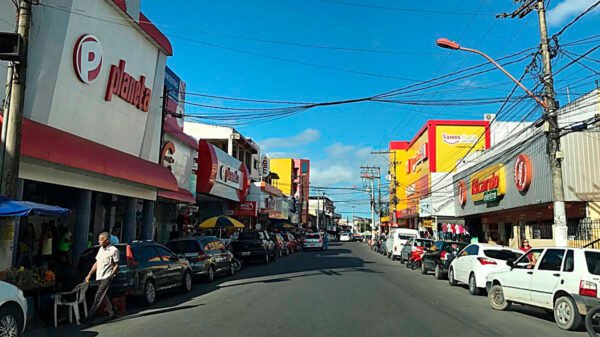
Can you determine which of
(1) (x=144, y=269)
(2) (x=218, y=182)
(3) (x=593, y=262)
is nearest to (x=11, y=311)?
(1) (x=144, y=269)

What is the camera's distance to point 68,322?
9.77m

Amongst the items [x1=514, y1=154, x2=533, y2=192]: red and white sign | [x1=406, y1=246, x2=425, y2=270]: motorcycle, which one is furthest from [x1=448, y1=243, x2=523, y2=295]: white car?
[x1=406, y1=246, x2=425, y2=270]: motorcycle

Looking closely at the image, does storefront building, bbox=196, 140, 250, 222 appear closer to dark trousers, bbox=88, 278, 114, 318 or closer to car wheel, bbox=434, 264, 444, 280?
car wheel, bbox=434, 264, 444, 280

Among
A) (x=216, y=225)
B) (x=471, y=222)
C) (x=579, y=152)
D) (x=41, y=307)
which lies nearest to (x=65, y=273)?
(x=41, y=307)

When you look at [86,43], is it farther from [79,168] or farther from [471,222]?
[471,222]

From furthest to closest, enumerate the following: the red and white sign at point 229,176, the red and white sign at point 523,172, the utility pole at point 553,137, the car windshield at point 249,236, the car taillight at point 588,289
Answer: the red and white sign at point 229,176, the car windshield at point 249,236, the red and white sign at point 523,172, the utility pole at point 553,137, the car taillight at point 588,289

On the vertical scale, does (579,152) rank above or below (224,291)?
above

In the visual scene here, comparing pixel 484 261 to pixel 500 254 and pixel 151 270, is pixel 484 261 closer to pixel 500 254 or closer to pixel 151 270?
pixel 500 254

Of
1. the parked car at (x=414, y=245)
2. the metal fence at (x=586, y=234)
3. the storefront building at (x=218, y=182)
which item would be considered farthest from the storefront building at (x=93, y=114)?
the metal fence at (x=586, y=234)

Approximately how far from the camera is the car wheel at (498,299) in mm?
11656

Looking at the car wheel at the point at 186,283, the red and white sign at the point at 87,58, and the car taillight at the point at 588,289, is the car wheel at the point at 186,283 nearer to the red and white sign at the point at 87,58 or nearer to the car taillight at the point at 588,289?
the red and white sign at the point at 87,58

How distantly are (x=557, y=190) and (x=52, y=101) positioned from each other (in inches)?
573

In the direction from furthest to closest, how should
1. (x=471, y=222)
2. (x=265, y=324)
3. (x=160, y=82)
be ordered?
1. (x=471, y=222)
2. (x=160, y=82)
3. (x=265, y=324)

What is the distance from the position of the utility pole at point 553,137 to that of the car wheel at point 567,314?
4902 mm
